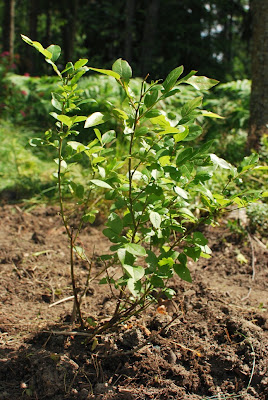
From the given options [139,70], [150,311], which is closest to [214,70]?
[139,70]

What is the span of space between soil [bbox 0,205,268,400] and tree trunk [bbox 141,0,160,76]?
32.5ft

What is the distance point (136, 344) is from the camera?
1945 millimetres

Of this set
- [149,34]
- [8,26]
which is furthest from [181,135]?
[8,26]

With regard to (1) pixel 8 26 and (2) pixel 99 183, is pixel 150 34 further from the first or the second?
(2) pixel 99 183

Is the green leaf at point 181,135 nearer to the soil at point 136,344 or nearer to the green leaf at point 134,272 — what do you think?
the green leaf at point 134,272

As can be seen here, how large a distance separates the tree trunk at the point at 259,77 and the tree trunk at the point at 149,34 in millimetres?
6636

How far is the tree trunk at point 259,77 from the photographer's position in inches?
198

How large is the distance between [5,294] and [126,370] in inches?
38.0

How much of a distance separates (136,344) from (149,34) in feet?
36.9

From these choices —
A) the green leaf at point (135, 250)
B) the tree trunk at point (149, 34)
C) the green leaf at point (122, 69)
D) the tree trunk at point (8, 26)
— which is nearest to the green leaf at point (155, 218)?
the green leaf at point (135, 250)

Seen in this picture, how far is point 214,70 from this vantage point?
12.0m

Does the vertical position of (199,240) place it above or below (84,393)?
above

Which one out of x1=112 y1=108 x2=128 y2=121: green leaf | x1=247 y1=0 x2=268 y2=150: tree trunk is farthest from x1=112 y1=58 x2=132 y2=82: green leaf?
x1=247 y1=0 x2=268 y2=150: tree trunk

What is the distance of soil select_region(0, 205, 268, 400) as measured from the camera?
5.74 ft
